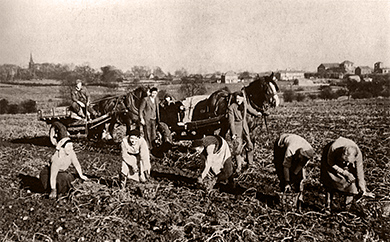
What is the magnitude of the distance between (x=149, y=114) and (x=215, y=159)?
9.29 ft

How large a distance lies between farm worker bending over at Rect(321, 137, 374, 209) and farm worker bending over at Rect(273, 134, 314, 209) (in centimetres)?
29

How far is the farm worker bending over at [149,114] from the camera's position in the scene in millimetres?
8188

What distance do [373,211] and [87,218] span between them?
3.83 meters

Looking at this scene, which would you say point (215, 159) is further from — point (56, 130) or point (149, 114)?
point (56, 130)

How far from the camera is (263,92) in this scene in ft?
25.3

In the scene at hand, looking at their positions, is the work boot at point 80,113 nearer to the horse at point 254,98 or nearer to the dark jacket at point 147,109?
the dark jacket at point 147,109

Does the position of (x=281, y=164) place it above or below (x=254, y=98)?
below

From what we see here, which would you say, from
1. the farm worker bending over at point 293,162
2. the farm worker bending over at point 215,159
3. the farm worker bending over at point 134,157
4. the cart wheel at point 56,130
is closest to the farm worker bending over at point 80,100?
the cart wheel at point 56,130

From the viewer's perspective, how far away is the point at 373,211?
4.93 meters

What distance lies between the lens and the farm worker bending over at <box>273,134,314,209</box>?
502 centimetres

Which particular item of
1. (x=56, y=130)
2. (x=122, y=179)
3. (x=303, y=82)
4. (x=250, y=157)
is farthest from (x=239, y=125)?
(x=303, y=82)

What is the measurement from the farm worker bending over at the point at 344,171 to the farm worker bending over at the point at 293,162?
286 millimetres

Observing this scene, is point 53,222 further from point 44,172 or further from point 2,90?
point 2,90

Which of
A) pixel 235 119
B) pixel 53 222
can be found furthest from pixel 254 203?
pixel 53 222
